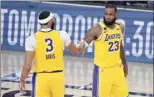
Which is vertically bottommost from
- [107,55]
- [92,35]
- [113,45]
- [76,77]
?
[76,77]

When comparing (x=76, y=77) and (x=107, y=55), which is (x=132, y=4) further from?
(x=107, y=55)

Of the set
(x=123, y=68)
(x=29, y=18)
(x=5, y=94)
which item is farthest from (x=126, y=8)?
(x=123, y=68)

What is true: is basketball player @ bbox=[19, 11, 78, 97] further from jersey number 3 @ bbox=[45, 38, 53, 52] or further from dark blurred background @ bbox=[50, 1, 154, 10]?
dark blurred background @ bbox=[50, 1, 154, 10]

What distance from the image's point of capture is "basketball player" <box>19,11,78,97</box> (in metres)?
5.76

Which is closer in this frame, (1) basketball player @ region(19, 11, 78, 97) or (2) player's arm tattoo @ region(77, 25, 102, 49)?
(1) basketball player @ region(19, 11, 78, 97)

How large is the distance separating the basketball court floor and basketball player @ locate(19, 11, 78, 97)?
8.76 feet

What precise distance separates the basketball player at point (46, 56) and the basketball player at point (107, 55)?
0.54 metres

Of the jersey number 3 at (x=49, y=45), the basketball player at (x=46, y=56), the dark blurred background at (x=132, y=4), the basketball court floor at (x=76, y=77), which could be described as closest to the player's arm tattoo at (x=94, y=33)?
the basketball player at (x=46, y=56)

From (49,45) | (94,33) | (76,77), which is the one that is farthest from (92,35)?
(76,77)

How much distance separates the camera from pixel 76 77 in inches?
403

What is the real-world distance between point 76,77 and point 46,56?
4.50m

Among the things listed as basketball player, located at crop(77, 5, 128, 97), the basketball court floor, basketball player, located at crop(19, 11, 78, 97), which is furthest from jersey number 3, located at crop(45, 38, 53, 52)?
the basketball court floor

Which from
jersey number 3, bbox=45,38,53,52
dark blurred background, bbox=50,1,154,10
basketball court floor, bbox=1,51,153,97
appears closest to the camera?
jersey number 3, bbox=45,38,53,52

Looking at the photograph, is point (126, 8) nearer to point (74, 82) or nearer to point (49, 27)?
point (74, 82)
